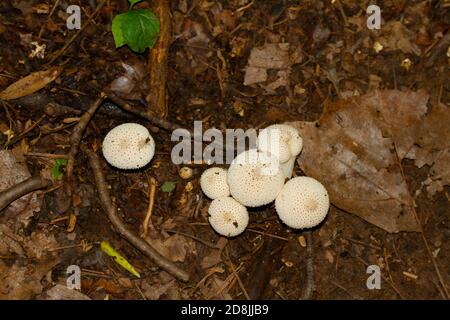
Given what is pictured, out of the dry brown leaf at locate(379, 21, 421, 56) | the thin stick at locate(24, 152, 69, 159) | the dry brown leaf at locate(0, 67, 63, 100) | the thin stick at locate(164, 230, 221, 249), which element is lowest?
the thin stick at locate(164, 230, 221, 249)

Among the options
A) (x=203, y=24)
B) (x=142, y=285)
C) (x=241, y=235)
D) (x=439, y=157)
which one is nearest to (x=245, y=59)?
(x=203, y=24)

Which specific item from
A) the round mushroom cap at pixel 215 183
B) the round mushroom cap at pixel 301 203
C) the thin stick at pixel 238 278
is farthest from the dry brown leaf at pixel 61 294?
the round mushroom cap at pixel 301 203

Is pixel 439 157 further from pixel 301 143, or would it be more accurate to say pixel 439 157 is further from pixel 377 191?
pixel 301 143

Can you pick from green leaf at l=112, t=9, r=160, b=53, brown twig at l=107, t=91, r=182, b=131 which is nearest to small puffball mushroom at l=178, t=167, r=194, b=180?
brown twig at l=107, t=91, r=182, b=131

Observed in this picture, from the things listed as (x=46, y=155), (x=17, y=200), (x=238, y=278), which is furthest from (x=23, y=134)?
(x=238, y=278)

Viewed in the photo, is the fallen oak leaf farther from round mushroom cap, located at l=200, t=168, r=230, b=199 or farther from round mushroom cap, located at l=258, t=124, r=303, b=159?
round mushroom cap, located at l=200, t=168, r=230, b=199

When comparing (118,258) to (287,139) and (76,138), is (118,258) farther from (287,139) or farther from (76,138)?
(287,139)
